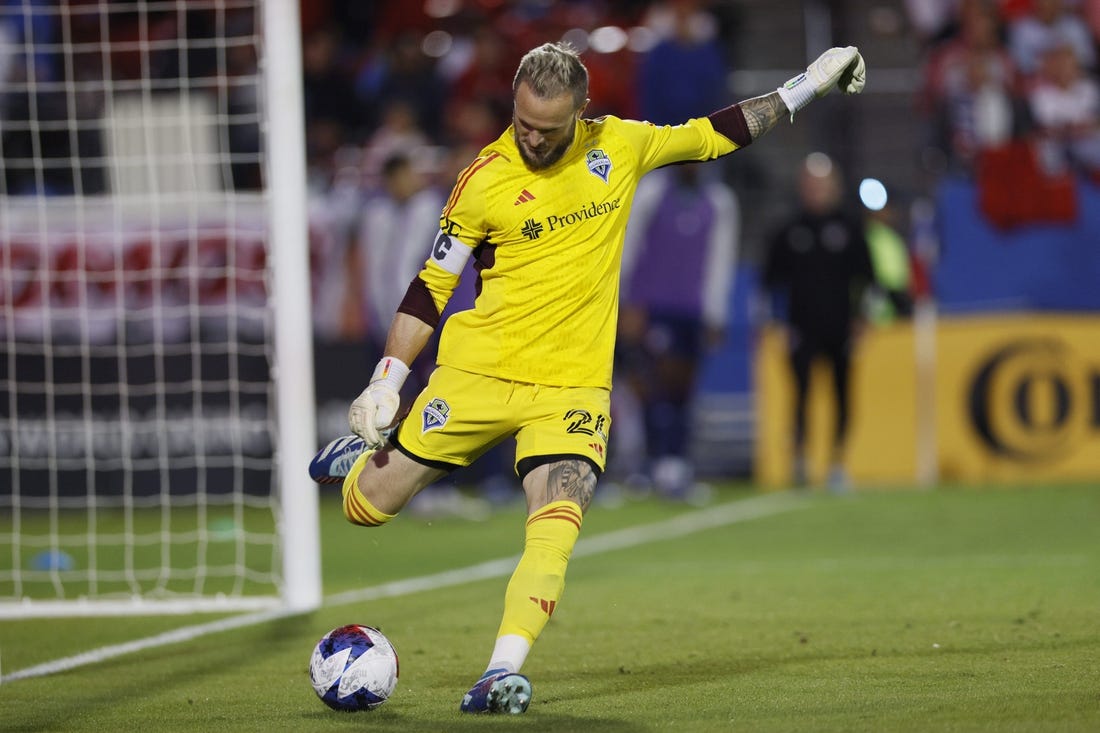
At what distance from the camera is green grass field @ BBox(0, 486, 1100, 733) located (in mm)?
5277

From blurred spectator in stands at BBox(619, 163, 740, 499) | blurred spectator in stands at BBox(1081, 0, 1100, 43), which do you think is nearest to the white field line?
blurred spectator in stands at BBox(619, 163, 740, 499)

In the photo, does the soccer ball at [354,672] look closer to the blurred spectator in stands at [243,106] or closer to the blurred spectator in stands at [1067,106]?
the blurred spectator in stands at [243,106]

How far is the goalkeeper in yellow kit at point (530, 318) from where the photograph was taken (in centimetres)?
562

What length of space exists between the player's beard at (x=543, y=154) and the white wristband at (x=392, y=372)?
32.3 inches

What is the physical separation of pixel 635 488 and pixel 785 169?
175 inches

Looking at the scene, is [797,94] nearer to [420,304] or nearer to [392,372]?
[420,304]

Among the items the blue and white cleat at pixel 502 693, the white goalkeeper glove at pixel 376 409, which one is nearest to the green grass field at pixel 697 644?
the blue and white cleat at pixel 502 693

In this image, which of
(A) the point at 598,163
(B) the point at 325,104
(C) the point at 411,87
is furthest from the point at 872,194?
(B) the point at 325,104

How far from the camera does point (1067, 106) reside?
16.4 meters

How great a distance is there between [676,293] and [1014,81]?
4.53 meters

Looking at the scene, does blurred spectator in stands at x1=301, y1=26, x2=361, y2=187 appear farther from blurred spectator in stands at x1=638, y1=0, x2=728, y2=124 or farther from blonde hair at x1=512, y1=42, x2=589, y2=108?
blonde hair at x1=512, y1=42, x2=589, y2=108

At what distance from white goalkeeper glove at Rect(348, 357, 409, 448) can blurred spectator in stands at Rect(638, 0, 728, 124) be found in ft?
35.1

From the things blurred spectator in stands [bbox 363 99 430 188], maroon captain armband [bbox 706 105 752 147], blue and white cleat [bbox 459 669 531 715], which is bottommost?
blue and white cleat [bbox 459 669 531 715]

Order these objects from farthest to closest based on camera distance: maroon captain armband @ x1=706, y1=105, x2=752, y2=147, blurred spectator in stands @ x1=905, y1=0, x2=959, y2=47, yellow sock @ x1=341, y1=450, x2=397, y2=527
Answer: blurred spectator in stands @ x1=905, y1=0, x2=959, y2=47, maroon captain armband @ x1=706, y1=105, x2=752, y2=147, yellow sock @ x1=341, y1=450, x2=397, y2=527
